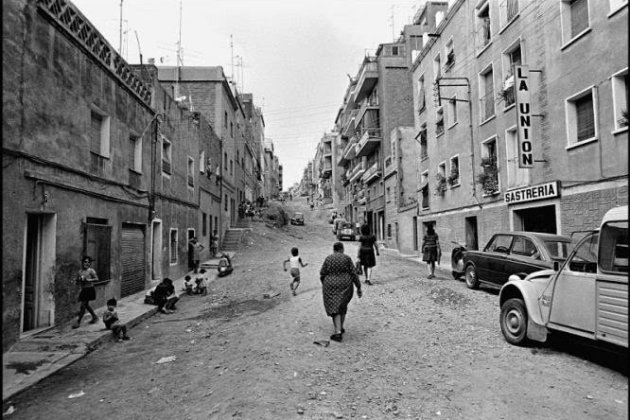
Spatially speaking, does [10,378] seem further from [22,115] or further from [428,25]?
[428,25]

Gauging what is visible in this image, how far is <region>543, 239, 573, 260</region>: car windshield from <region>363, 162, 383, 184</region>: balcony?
24.5m

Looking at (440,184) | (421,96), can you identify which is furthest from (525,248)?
(421,96)

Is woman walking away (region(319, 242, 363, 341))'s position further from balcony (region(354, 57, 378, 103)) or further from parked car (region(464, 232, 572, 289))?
balcony (region(354, 57, 378, 103))

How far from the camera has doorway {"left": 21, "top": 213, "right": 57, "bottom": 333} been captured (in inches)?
327

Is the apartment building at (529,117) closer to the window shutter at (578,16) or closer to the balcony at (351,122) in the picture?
the window shutter at (578,16)

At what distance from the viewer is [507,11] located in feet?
51.0

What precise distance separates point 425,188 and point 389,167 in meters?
7.22

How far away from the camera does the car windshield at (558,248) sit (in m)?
9.27

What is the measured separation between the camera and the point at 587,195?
439 inches

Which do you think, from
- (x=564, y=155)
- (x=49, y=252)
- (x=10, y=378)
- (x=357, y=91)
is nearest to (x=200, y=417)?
(x=10, y=378)

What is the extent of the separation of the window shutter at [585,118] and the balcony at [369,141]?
76.1ft

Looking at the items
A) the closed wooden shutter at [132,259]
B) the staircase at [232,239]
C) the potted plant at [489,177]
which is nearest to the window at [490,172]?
the potted plant at [489,177]

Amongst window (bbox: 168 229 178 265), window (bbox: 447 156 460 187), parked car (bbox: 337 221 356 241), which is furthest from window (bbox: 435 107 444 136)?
parked car (bbox: 337 221 356 241)

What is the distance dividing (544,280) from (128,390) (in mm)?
6354
